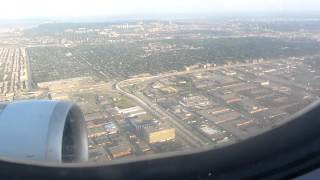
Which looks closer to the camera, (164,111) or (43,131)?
(43,131)

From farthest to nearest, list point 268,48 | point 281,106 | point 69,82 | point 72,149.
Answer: point 69,82 → point 268,48 → point 72,149 → point 281,106

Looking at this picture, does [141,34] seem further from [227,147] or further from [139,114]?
[227,147]

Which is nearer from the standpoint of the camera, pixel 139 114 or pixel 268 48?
pixel 139 114

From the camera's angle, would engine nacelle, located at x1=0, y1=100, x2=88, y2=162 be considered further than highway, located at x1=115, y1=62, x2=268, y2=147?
No

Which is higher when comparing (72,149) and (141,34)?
(141,34)

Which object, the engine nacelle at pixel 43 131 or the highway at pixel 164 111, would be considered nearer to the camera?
the engine nacelle at pixel 43 131

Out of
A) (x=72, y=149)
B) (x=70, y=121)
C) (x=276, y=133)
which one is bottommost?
(x=72, y=149)

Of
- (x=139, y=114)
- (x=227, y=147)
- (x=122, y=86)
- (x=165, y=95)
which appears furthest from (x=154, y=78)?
(x=227, y=147)

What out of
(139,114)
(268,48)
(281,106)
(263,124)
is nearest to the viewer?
(263,124)
